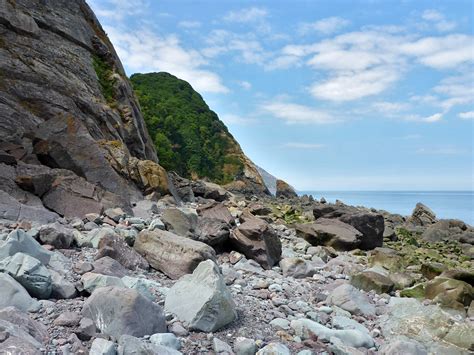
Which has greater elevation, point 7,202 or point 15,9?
point 15,9

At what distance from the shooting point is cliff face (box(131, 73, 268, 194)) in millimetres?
53719

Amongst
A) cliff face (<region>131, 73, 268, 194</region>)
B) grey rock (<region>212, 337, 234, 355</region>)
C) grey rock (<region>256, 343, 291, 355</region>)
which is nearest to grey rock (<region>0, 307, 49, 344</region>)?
grey rock (<region>212, 337, 234, 355</region>)

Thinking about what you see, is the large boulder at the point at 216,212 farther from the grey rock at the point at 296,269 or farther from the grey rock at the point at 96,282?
the grey rock at the point at 96,282

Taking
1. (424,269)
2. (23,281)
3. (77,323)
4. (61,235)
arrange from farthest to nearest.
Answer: (424,269) < (61,235) < (23,281) < (77,323)

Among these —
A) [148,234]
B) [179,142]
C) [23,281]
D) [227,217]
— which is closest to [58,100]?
[227,217]

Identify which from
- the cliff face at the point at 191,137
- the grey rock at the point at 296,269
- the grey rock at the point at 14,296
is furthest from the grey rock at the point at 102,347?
the cliff face at the point at 191,137

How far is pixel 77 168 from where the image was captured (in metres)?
13.4

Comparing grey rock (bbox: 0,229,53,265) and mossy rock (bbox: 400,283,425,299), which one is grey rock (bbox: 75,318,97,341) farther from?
mossy rock (bbox: 400,283,425,299)

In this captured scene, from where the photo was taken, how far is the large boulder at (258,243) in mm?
9742

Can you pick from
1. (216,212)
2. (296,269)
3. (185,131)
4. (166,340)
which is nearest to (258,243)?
(296,269)

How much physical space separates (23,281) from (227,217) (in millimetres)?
8221

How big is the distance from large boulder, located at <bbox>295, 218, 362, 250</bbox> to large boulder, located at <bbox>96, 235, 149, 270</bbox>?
875 cm

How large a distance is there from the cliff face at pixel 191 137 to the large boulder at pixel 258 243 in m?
35.4

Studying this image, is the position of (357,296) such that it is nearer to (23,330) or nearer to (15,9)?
(23,330)
